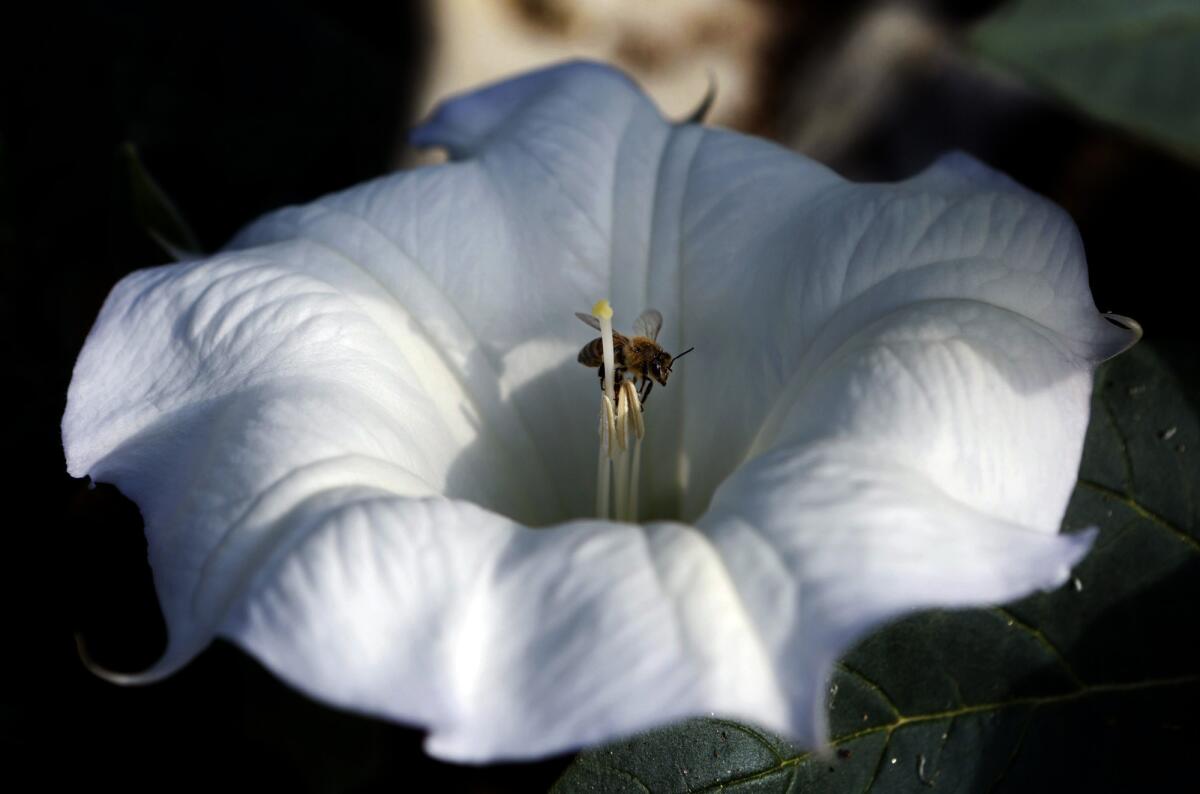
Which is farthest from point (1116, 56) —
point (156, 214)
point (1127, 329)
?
point (156, 214)

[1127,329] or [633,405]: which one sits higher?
[1127,329]

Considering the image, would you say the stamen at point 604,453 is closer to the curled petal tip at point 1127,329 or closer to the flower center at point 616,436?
the flower center at point 616,436

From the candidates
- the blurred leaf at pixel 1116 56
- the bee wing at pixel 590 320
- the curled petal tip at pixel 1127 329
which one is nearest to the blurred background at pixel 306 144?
the blurred leaf at pixel 1116 56

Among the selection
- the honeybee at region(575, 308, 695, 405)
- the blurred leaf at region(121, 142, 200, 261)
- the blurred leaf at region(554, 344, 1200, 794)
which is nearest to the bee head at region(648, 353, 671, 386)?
the honeybee at region(575, 308, 695, 405)

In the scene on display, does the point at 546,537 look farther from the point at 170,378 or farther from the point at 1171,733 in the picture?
the point at 1171,733

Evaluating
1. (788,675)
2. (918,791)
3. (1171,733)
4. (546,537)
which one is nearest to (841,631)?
(788,675)

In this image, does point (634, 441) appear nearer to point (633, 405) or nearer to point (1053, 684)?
point (633, 405)
